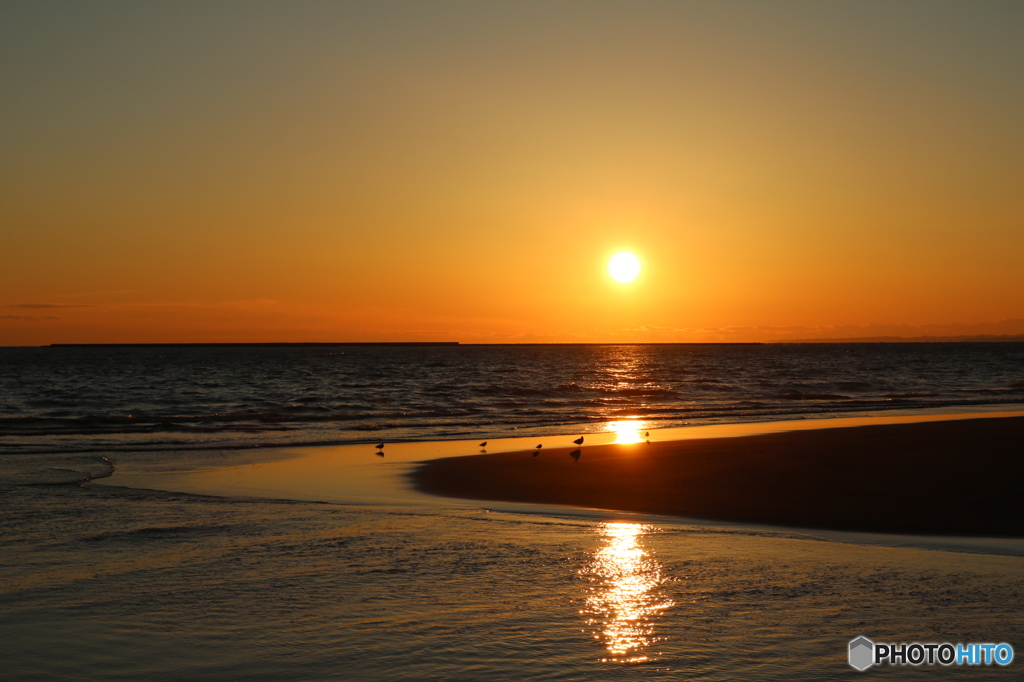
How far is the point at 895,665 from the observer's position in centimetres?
546

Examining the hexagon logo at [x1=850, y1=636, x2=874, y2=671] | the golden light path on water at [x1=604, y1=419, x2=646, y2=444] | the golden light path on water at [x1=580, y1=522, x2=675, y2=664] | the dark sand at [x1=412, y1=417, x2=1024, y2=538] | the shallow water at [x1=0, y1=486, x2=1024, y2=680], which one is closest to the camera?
the hexagon logo at [x1=850, y1=636, x2=874, y2=671]

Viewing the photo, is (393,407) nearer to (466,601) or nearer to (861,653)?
(466,601)

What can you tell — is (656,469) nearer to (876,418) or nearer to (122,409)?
(876,418)

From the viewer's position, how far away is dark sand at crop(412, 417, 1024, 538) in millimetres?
11531

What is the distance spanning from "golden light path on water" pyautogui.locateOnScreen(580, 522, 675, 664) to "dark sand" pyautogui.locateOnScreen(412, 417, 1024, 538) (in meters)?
3.56

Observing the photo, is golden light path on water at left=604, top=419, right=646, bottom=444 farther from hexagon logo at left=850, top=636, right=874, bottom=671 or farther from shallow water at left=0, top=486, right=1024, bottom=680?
hexagon logo at left=850, top=636, right=874, bottom=671

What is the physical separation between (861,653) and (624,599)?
196 centimetres

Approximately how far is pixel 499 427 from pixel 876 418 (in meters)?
14.0

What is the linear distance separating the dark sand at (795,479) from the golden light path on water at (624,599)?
3.56m

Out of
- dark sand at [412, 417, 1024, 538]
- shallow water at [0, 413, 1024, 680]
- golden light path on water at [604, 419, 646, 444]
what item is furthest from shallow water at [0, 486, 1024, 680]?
golden light path on water at [604, 419, 646, 444]

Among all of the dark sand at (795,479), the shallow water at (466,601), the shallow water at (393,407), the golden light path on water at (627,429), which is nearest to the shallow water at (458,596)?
the shallow water at (466,601)

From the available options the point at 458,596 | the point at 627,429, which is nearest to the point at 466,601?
the point at 458,596

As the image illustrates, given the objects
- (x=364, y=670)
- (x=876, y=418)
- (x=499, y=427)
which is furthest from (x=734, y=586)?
(x=876, y=418)

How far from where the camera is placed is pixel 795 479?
1473 cm
